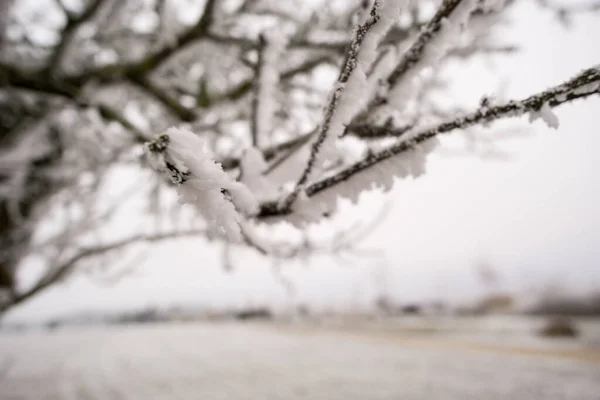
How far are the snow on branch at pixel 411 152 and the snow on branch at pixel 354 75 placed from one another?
74 millimetres

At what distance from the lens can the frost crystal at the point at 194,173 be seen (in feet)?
1.59

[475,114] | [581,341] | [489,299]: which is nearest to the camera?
[475,114]

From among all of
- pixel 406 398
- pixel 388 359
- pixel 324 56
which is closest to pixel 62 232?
pixel 324 56

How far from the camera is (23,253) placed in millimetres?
2414

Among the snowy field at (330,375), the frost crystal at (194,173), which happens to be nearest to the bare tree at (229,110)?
the frost crystal at (194,173)

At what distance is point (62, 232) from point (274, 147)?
2174 mm

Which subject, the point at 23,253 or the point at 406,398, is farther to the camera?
the point at 406,398

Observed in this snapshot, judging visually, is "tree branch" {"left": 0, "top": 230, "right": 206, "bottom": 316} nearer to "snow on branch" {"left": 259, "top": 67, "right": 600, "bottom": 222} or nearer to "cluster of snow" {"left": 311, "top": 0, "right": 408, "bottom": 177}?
"snow on branch" {"left": 259, "top": 67, "right": 600, "bottom": 222}

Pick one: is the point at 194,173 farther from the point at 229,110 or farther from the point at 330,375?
the point at 330,375

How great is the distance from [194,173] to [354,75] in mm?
310

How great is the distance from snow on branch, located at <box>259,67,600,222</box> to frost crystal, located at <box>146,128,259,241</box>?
0.70ft

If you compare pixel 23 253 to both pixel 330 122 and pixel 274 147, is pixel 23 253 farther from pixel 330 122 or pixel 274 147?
pixel 330 122

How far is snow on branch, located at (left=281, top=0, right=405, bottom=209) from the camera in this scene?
56 cm

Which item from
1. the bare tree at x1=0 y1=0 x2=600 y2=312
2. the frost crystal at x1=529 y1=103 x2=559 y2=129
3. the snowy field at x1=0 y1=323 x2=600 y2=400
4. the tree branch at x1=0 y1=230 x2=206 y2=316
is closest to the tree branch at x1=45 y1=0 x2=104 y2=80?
the bare tree at x1=0 y1=0 x2=600 y2=312
